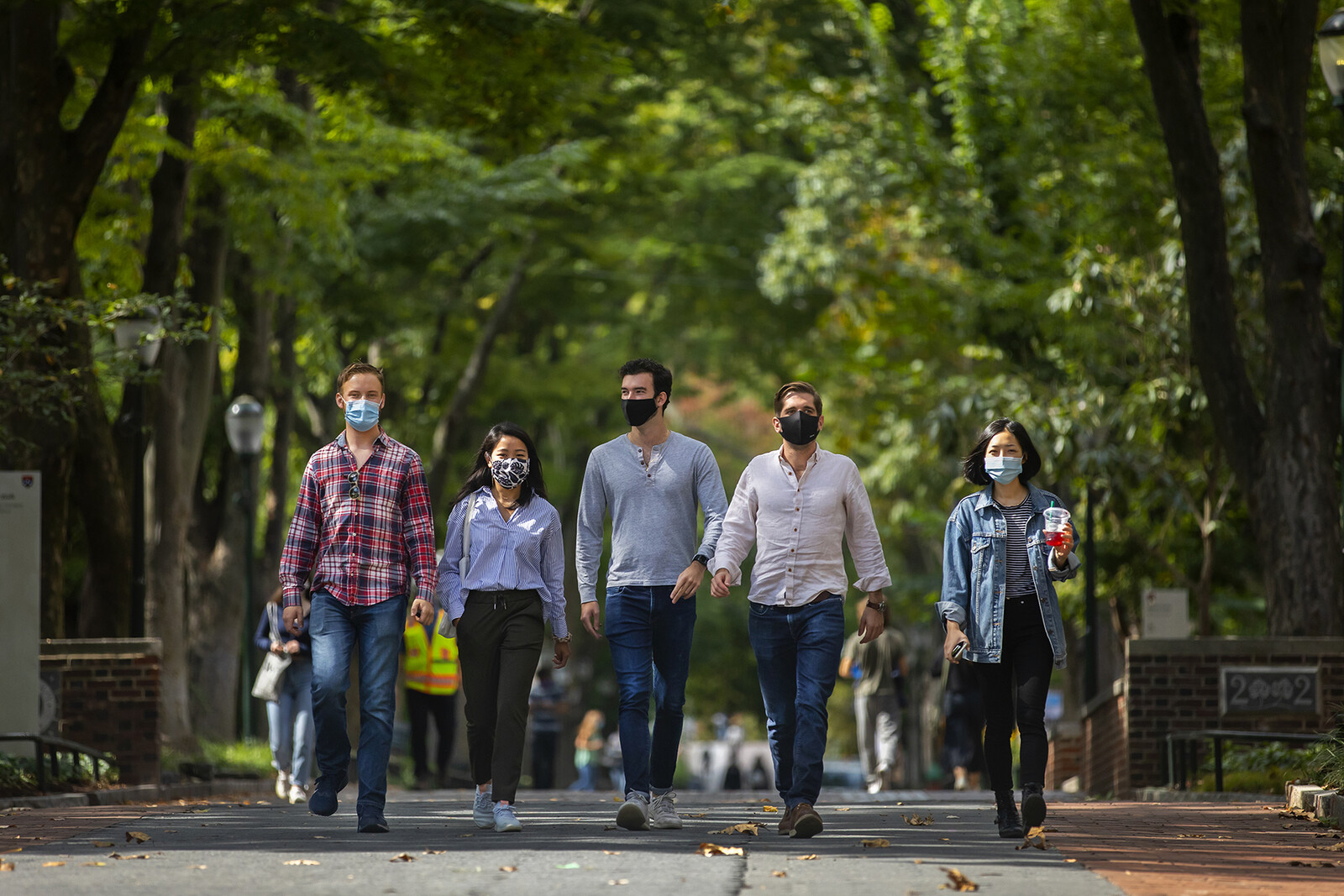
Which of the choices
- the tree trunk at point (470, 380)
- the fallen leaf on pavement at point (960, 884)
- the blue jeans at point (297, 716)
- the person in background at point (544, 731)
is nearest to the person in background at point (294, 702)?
the blue jeans at point (297, 716)

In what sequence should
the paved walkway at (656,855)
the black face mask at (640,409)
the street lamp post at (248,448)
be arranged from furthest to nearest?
the street lamp post at (248,448) → the black face mask at (640,409) → the paved walkway at (656,855)

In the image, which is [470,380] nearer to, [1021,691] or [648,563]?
[648,563]

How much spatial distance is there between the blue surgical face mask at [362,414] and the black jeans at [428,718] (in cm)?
715

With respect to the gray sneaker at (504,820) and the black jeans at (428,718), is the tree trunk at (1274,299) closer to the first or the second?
the black jeans at (428,718)

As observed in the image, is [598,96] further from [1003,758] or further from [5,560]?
[1003,758]

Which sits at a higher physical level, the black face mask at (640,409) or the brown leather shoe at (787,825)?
the black face mask at (640,409)

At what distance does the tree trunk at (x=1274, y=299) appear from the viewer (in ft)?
46.9

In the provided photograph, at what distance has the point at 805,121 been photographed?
26.2m

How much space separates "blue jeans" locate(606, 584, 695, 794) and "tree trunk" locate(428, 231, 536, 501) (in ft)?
54.5

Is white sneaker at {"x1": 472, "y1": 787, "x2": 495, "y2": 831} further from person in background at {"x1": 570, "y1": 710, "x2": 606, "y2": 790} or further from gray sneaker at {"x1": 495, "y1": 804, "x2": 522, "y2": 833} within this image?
person in background at {"x1": 570, "y1": 710, "x2": 606, "y2": 790}

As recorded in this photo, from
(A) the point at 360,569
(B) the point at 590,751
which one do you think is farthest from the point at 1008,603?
(B) the point at 590,751

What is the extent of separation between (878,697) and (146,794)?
6665mm

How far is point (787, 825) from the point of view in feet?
27.7

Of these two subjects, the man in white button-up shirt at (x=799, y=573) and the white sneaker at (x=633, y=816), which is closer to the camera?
the man in white button-up shirt at (x=799, y=573)
